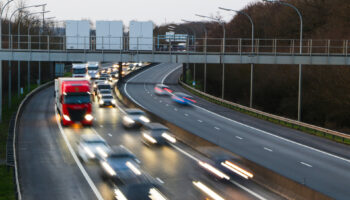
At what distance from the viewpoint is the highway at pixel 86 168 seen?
23.0 metres

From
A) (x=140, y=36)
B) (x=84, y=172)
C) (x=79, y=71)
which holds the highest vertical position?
(x=140, y=36)

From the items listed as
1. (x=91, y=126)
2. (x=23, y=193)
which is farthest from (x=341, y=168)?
(x=91, y=126)

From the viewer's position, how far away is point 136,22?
50.1 meters

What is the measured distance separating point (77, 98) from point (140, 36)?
36.8 ft

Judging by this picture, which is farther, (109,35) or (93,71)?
(93,71)

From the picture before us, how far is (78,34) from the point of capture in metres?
49.9

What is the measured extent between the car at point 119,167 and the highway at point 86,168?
76cm

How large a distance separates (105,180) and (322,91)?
3724cm

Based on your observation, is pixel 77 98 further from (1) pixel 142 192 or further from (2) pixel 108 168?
(1) pixel 142 192

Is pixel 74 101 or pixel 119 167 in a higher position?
pixel 74 101

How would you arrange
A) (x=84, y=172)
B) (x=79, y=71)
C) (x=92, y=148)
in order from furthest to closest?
(x=79, y=71)
(x=92, y=148)
(x=84, y=172)

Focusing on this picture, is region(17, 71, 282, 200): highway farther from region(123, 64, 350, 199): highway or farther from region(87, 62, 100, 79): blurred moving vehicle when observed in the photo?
region(87, 62, 100, 79): blurred moving vehicle

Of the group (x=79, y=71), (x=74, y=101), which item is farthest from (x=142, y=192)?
(x=79, y=71)

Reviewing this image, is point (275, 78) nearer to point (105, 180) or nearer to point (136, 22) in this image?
point (136, 22)
